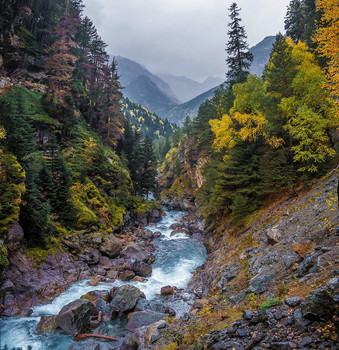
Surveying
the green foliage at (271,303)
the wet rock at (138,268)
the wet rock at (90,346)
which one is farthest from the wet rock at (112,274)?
the green foliage at (271,303)

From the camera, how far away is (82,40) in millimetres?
50625

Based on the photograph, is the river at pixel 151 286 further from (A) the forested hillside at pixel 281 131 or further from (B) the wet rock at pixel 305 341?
(B) the wet rock at pixel 305 341

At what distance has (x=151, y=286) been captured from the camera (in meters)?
19.2

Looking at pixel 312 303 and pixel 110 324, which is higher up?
pixel 312 303

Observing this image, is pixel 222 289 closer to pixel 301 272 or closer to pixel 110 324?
pixel 301 272

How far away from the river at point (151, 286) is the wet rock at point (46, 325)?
0.30m

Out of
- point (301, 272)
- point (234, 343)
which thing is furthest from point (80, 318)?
point (301, 272)

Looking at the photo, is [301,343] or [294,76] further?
[294,76]

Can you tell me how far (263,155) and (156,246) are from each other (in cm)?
2125

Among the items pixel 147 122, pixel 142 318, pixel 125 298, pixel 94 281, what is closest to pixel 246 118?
pixel 142 318

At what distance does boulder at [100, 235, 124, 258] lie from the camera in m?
22.8

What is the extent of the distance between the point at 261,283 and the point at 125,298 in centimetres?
1075

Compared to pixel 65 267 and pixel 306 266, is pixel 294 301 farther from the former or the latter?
pixel 65 267

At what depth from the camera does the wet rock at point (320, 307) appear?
4.18 meters
